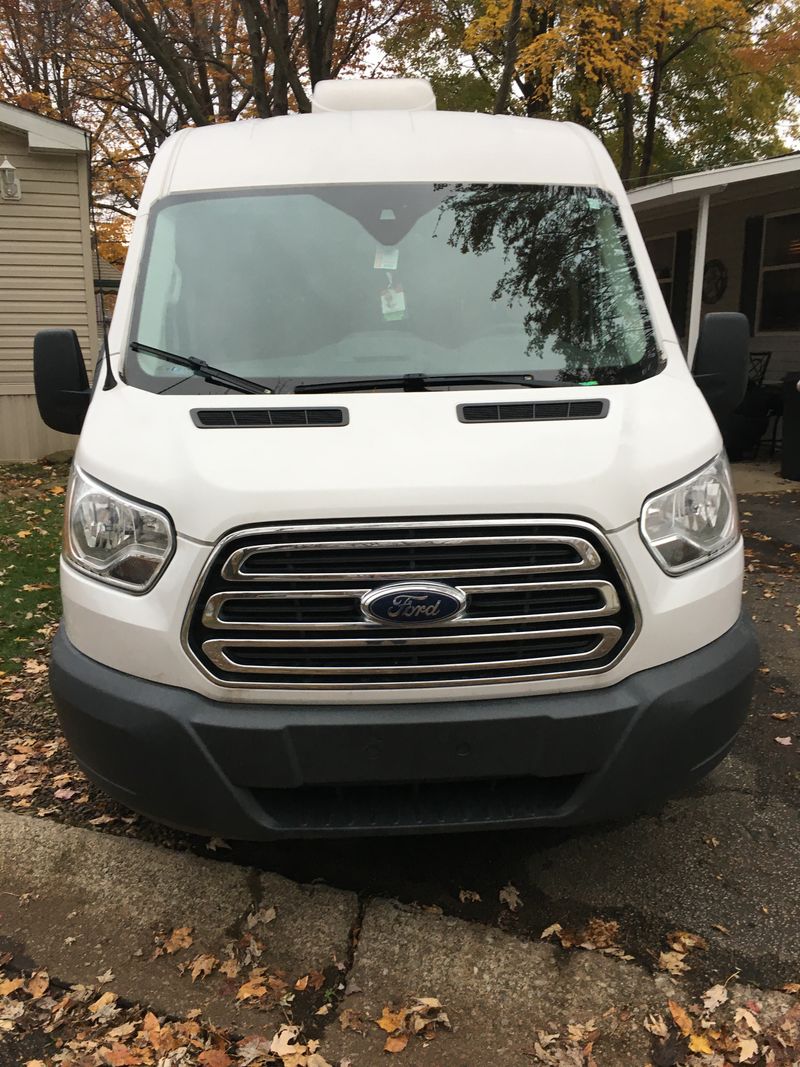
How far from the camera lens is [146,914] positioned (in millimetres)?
2836

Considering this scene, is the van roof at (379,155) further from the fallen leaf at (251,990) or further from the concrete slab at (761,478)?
the concrete slab at (761,478)

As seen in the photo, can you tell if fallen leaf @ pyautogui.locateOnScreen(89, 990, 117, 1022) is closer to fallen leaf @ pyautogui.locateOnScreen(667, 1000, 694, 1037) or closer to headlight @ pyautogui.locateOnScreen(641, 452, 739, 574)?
fallen leaf @ pyautogui.locateOnScreen(667, 1000, 694, 1037)

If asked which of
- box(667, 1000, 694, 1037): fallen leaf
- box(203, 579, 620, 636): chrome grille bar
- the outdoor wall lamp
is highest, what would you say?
the outdoor wall lamp

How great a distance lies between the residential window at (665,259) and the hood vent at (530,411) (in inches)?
501

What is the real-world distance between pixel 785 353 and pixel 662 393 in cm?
1078

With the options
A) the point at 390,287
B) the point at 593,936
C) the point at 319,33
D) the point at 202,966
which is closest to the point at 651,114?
the point at 319,33

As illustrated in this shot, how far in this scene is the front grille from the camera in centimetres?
227

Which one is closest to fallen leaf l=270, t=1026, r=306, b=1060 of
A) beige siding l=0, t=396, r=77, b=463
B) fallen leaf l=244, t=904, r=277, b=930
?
fallen leaf l=244, t=904, r=277, b=930

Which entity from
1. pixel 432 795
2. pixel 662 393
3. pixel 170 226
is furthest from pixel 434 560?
pixel 170 226

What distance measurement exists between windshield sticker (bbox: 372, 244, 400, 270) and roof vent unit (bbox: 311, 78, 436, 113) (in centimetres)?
157

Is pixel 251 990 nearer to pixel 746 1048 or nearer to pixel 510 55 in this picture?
pixel 746 1048

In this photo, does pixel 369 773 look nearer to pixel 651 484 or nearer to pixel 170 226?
pixel 651 484

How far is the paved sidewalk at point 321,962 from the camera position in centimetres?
237

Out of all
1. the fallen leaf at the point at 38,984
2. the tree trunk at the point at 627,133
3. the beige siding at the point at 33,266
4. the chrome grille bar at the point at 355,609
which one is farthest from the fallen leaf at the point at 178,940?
the tree trunk at the point at 627,133
